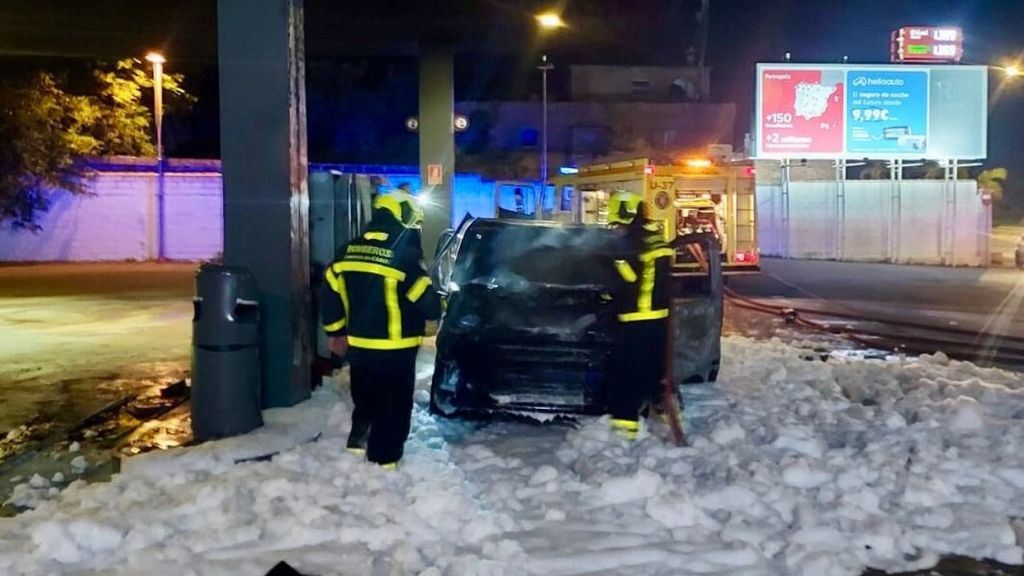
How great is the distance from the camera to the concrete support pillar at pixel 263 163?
852 cm

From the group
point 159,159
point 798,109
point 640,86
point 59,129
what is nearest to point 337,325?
point 59,129

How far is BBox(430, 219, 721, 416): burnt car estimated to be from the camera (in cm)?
781

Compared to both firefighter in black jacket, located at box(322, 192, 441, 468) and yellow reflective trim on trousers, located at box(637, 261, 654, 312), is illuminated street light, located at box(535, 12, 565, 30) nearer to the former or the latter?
yellow reflective trim on trousers, located at box(637, 261, 654, 312)

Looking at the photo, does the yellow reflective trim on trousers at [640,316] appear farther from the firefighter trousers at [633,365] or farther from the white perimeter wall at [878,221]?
the white perimeter wall at [878,221]

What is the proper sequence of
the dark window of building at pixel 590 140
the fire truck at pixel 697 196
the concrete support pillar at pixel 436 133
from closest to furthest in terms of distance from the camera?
the concrete support pillar at pixel 436 133 → the fire truck at pixel 697 196 → the dark window of building at pixel 590 140

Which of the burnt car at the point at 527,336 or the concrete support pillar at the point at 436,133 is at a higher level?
the concrete support pillar at the point at 436,133

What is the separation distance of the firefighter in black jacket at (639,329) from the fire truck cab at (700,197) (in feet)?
46.0

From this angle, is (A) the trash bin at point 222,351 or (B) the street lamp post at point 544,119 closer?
(A) the trash bin at point 222,351

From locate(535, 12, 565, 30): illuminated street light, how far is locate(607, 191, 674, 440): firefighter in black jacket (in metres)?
9.55

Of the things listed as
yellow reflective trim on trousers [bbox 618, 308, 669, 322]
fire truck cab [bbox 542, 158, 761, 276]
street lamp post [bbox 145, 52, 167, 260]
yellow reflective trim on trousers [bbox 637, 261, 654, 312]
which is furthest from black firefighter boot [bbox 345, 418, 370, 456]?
street lamp post [bbox 145, 52, 167, 260]

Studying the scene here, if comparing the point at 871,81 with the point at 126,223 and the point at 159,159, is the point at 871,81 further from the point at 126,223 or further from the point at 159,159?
the point at 126,223

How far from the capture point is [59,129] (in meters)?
29.3

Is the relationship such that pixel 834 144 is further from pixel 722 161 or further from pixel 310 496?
pixel 310 496

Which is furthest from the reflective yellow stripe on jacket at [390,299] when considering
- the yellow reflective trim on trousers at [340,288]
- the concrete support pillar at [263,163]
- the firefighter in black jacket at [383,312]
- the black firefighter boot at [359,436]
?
the concrete support pillar at [263,163]
